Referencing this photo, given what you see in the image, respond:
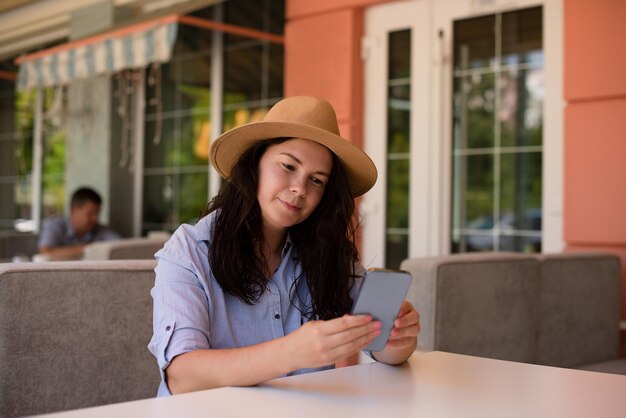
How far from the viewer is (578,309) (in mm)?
4020

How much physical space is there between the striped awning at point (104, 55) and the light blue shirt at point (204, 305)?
4788mm

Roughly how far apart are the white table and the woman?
0.12m

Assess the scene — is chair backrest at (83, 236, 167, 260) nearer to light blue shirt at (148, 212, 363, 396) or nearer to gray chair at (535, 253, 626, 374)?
gray chair at (535, 253, 626, 374)

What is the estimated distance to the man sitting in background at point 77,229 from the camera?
659 cm

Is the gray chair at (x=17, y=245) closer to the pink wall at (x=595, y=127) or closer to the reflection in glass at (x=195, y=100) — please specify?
the reflection in glass at (x=195, y=100)

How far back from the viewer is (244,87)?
24.1 feet

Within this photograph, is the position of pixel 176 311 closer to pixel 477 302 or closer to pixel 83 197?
pixel 477 302

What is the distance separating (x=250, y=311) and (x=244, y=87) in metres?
5.50

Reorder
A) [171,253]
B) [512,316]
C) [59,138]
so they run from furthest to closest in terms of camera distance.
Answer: [59,138], [512,316], [171,253]

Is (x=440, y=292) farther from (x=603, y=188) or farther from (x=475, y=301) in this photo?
(x=603, y=188)

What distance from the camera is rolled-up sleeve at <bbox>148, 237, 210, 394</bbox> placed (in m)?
1.80

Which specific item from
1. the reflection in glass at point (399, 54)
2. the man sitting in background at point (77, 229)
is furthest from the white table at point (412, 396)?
the man sitting in background at point (77, 229)

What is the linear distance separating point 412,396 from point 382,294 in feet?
0.67

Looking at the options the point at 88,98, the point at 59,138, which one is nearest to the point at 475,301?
the point at 88,98
